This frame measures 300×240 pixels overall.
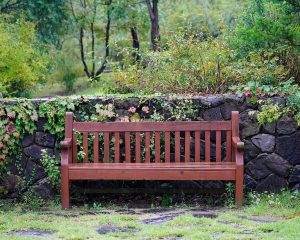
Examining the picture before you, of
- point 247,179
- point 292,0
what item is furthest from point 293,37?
point 247,179

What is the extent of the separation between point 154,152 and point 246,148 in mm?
1145

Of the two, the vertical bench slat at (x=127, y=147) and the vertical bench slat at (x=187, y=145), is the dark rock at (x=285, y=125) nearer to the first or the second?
the vertical bench slat at (x=187, y=145)

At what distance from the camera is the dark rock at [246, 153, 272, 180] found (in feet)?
23.0

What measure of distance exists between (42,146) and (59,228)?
6.30 ft

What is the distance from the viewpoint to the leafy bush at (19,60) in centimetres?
1418

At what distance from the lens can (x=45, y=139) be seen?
7.11 m

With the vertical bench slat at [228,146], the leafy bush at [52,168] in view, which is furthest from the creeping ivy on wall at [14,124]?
the vertical bench slat at [228,146]

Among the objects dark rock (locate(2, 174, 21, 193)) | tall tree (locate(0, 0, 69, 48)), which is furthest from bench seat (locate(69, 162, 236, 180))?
tall tree (locate(0, 0, 69, 48))

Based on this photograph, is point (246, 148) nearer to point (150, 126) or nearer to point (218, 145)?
point (218, 145)

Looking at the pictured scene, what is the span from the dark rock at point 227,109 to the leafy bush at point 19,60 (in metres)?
7.02

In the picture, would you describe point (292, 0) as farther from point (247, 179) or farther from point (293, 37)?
point (247, 179)

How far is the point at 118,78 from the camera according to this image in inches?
332

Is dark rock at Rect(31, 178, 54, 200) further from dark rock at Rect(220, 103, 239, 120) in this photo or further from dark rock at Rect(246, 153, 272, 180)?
dark rock at Rect(246, 153, 272, 180)

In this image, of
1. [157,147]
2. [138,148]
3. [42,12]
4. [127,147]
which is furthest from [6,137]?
[42,12]
